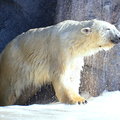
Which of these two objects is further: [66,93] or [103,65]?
[103,65]

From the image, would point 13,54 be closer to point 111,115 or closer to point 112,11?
point 112,11

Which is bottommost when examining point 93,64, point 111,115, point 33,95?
point 33,95

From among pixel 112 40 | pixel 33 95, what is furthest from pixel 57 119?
pixel 33 95

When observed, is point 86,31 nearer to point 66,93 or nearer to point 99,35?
point 99,35

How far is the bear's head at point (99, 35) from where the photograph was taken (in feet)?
22.0

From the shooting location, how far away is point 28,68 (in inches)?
291

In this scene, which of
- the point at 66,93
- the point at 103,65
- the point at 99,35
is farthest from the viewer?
the point at 103,65

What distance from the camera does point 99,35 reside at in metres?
6.78

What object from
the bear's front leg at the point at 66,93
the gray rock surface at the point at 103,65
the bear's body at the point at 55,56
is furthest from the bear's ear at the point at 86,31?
the gray rock surface at the point at 103,65

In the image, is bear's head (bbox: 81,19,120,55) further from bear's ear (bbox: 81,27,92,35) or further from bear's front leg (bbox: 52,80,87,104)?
bear's front leg (bbox: 52,80,87,104)

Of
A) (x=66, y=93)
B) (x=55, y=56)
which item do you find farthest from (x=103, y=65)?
(x=66, y=93)

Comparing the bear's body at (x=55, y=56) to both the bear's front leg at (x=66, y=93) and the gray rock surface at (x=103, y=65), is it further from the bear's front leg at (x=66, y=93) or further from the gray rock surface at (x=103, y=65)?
the gray rock surface at (x=103, y=65)

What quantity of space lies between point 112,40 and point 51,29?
3.38 feet

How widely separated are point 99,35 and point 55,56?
75 centimetres
